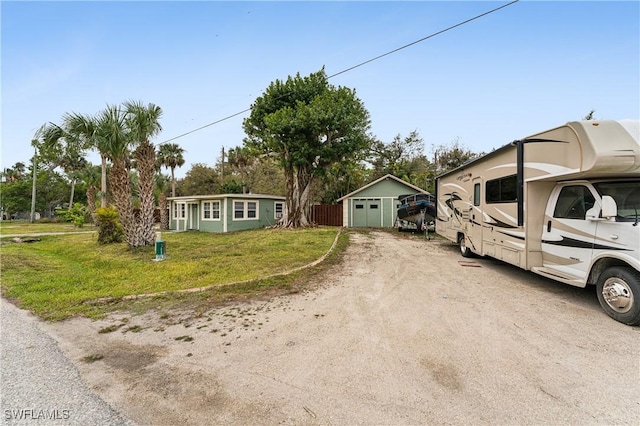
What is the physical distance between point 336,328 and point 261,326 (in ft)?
3.50

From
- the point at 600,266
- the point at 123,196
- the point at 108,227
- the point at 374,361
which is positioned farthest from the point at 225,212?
the point at 600,266

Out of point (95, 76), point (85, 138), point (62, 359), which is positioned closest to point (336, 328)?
point (62, 359)

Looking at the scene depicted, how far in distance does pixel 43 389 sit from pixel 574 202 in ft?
24.4

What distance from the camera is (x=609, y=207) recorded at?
3875mm

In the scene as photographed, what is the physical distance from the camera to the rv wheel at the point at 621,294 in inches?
143

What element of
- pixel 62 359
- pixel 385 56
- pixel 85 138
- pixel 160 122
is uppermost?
pixel 385 56

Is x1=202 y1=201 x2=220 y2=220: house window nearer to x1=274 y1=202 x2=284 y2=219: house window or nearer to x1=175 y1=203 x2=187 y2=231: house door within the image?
x1=175 y1=203 x2=187 y2=231: house door

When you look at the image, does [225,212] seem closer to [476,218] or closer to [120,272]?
[120,272]

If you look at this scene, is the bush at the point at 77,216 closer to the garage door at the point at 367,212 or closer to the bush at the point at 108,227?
the bush at the point at 108,227

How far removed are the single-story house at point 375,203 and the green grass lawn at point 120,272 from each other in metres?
10.3

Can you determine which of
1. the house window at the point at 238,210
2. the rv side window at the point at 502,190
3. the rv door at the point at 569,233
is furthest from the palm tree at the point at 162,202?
the rv door at the point at 569,233

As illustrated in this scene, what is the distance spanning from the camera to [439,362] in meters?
2.82

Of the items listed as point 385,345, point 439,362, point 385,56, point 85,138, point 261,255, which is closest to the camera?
point 439,362

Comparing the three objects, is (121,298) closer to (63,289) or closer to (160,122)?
(63,289)
